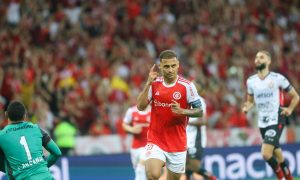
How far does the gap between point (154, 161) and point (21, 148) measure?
7.18ft

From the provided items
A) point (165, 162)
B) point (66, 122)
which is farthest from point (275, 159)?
point (66, 122)

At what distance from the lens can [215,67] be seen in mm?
23656

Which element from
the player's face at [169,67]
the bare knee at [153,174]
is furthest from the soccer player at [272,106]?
the bare knee at [153,174]

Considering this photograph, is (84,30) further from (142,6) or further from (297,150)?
(297,150)

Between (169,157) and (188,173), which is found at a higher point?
(169,157)

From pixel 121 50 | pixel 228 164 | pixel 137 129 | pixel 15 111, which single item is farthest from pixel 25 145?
pixel 121 50

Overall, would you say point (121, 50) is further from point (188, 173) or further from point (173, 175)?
point (173, 175)

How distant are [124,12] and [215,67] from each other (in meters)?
3.51

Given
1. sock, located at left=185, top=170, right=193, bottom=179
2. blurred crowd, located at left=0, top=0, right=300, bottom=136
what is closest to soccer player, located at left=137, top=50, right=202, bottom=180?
sock, located at left=185, top=170, right=193, bottom=179

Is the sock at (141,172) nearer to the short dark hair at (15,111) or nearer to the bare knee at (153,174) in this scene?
the bare knee at (153,174)

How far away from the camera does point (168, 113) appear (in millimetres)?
11344

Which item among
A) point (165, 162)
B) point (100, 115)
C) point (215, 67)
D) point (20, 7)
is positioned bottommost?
point (165, 162)

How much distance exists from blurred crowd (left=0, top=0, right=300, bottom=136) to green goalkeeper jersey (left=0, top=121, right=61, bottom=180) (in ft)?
28.7

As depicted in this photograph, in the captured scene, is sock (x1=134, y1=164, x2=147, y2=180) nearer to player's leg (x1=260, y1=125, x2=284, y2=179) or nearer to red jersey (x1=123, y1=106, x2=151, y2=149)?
red jersey (x1=123, y1=106, x2=151, y2=149)
